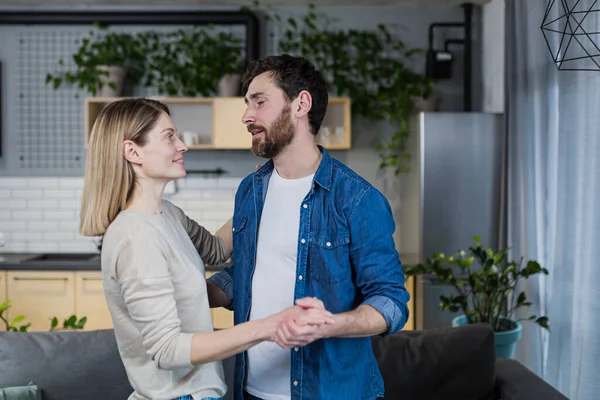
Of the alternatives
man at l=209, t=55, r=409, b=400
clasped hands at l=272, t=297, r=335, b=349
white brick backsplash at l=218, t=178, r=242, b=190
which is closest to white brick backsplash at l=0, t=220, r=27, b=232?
white brick backsplash at l=218, t=178, r=242, b=190

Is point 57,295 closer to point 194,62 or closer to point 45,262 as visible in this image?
point 45,262

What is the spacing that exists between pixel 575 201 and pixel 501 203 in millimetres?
1380

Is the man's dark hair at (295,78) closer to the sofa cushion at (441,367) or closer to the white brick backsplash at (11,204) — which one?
the sofa cushion at (441,367)

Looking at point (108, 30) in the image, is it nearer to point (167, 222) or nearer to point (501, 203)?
point (501, 203)

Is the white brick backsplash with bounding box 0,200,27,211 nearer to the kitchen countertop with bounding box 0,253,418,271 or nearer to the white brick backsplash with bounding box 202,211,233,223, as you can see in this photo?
the kitchen countertop with bounding box 0,253,418,271

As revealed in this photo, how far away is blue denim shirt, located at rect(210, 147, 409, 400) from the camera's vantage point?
1766mm

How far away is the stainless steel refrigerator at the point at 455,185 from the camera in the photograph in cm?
455

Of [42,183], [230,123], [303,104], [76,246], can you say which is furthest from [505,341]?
[42,183]

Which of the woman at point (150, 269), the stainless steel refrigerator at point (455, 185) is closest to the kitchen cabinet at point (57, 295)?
the stainless steel refrigerator at point (455, 185)

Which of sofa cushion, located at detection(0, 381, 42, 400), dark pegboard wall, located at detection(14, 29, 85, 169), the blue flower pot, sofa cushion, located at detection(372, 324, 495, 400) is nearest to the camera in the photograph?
sofa cushion, located at detection(0, 381, 42, 400)

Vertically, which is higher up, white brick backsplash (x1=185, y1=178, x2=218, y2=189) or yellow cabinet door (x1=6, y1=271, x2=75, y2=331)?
white brick backsplash (x1=185, y1=178, x2=218, y2=189)

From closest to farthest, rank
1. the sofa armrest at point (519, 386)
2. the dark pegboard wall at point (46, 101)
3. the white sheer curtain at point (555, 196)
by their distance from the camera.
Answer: the sofa armrest at point (519, 386) → the white sheer curtain at point (555, 196) → the dark pegboard wall at point (46, 101)

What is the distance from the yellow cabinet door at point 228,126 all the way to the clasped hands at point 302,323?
359 cm

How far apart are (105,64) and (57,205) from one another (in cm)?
119
